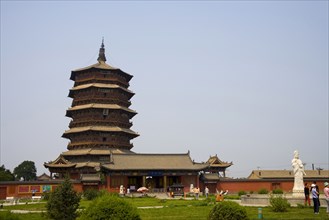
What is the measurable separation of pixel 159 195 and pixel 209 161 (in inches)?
528

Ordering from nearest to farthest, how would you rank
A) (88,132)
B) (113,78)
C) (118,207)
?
(118,207), (88,132), (113,78)

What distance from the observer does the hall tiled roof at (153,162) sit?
43406 mm

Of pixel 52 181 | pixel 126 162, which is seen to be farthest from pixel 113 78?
pixel 52 181

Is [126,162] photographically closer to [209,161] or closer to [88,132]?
[88,132]

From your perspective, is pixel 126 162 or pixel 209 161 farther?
pixel 209 161

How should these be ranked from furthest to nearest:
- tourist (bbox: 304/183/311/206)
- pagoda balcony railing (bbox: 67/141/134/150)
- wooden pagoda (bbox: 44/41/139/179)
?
pagoda balcony railing (bbox: 67/141/134/150), wooden pagoda (bbox: 44/41/139/179), tourist (bbox: 304/183/311/206)

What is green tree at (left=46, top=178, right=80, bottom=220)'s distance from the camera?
15117 millimetres

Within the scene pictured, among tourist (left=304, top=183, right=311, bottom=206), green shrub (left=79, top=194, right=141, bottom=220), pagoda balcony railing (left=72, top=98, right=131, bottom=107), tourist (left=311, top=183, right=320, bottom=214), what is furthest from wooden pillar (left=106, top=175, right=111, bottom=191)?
green shrub (left=79, top=194, right=141, bottom=220)

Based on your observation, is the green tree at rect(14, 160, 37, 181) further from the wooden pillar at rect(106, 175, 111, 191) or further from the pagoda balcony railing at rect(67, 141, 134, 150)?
the wooden pillar at rect(106, 175, 111, 191)

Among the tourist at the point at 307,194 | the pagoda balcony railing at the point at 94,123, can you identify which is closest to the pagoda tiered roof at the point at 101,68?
the pagoda balcony railing at the point at 94,123

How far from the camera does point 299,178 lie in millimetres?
25688

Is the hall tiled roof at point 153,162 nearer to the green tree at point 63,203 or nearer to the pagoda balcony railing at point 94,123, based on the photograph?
the pagoda balcony railing at point 94,123

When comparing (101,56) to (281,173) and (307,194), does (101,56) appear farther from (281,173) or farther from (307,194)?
(307,194)

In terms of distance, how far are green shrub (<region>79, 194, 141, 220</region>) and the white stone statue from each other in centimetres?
1814
